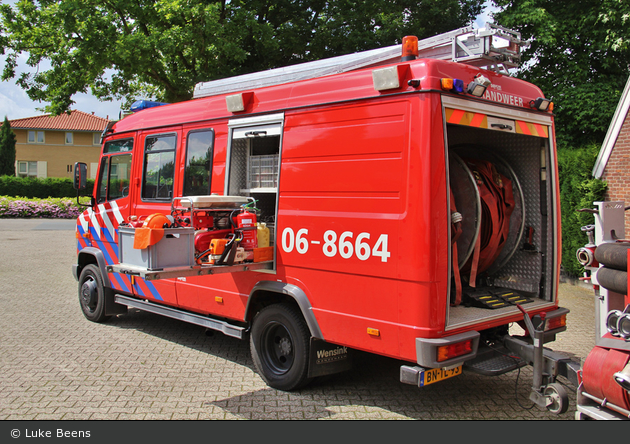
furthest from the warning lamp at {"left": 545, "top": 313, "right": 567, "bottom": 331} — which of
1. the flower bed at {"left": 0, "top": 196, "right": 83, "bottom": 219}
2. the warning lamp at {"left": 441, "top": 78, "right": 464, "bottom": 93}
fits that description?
the flower bed at {"left": 0, "top": 196, "right": 83, "bottom": 219}

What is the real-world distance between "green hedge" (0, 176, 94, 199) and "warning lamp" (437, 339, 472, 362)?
36.6 m

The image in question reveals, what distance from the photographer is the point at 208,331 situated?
6301mm

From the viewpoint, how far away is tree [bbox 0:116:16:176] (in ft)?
146

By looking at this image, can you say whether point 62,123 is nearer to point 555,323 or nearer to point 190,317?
point 190,317

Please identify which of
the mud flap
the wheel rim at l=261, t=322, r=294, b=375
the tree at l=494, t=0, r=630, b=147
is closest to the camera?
the mud flap

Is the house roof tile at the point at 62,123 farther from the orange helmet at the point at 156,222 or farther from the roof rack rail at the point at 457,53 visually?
→ the orange helmet at the point at 156,222

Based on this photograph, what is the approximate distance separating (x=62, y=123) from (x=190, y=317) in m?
53.7

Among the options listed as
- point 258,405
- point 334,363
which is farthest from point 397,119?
point 258,405

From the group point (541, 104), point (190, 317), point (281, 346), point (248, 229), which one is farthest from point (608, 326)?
point (190, 317)

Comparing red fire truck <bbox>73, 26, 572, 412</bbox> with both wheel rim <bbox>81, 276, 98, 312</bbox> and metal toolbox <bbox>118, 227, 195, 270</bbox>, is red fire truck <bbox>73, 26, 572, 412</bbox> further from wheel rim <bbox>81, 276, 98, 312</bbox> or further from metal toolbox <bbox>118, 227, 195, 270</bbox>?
wheel rim <bbox>81, 276, 98, 312</bbox>

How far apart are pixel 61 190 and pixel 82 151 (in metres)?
18.8

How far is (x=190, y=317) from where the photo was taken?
221 inches

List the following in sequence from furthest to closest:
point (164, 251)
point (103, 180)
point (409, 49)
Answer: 1. point (103, 180)
2. point (164, 251)
3. point (409, 49)

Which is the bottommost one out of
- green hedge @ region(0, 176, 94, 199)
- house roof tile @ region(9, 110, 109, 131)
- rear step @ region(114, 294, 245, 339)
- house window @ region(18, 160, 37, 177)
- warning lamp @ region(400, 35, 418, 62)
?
rear step @ region(114, 294, 245, 339)
